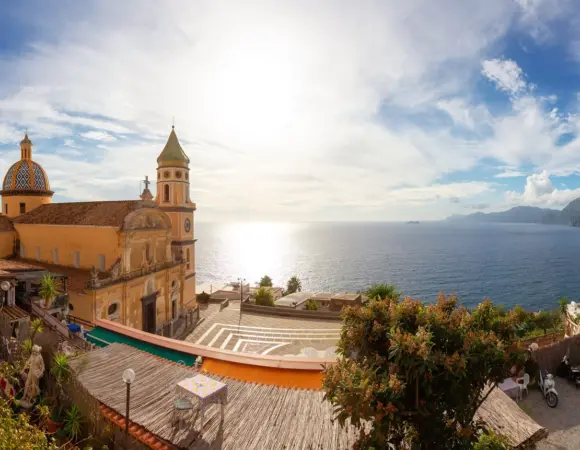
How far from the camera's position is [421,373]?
20.1 feet

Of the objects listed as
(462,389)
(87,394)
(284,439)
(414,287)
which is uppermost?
(462,389)

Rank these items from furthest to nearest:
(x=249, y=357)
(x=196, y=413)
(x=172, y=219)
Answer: (x=172, y=219) < (x=249, y=357) < (x=196, y=413)

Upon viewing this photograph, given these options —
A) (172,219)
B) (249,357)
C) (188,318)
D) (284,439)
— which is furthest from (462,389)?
(172,219)

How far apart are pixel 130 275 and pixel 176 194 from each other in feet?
40.8

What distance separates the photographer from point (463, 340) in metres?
6.94

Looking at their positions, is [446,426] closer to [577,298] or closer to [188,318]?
[188,318]

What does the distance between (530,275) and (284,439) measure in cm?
12155

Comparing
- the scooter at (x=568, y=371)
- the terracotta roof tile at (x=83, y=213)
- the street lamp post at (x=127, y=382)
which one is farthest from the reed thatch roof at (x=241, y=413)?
the terracotta roof tile at (x=83, y=213)

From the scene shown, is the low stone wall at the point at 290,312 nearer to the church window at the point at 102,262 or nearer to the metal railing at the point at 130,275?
the metal railing at the point at 130,275

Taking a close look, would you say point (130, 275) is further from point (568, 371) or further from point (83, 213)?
point (568, 371)

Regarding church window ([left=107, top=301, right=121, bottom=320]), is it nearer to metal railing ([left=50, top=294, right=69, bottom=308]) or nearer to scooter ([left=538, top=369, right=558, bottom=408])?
metal railing ([left=50, top=294, right=69, bottom=308])

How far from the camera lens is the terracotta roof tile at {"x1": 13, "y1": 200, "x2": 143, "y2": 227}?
29.4 metres

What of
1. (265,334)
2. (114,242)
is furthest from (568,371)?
(114,242)

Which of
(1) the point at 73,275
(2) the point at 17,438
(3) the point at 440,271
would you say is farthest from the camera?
(3) the point at 440,271
